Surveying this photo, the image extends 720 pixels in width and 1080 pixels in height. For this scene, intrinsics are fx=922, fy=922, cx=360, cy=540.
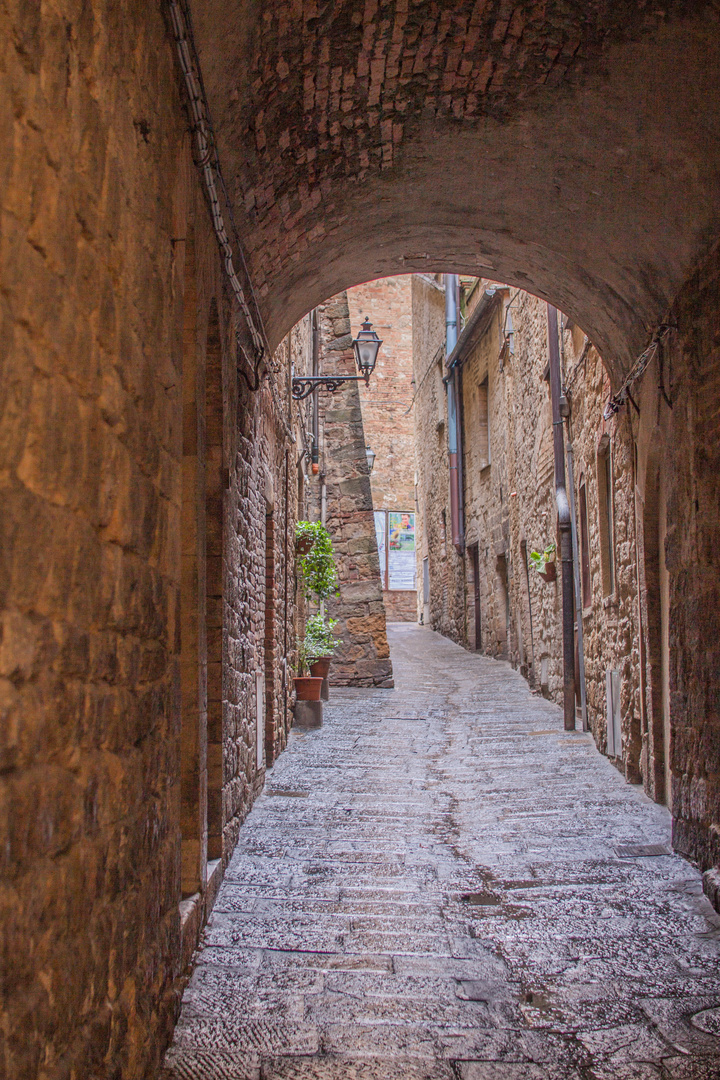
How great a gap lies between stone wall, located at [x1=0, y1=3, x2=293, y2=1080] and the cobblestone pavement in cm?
39

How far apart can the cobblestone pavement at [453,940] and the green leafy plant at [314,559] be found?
4059mm

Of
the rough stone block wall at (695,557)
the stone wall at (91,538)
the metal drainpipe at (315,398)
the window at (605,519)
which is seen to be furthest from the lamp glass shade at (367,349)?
the stone wall at (91,538)

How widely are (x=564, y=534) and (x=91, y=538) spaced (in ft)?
27.4

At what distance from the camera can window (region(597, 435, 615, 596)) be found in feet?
26.8

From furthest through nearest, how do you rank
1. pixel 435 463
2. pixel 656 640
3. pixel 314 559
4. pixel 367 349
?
pixel 435 463
pixel 314 559
pixel 367 349
pixel 656 640

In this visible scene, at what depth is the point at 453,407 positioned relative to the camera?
63.9 feet

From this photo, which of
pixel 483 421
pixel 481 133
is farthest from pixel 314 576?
pixel 483 421

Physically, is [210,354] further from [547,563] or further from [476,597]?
[476,597]

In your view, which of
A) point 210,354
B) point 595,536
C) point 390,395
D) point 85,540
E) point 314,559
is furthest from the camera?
point 390,395

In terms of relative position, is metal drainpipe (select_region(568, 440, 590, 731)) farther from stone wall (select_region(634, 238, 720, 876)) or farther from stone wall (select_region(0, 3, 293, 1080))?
stone wall (select_region(0, 3, 293, 1080))

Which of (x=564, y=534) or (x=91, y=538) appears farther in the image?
(x=564, y=534)

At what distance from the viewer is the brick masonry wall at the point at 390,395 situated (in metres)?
30.9

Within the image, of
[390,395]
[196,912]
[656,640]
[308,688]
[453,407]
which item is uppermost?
[390,395]

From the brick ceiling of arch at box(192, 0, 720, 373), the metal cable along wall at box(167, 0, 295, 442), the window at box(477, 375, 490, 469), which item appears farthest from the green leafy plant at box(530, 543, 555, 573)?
the window at box(477, 375, 490, 469)
